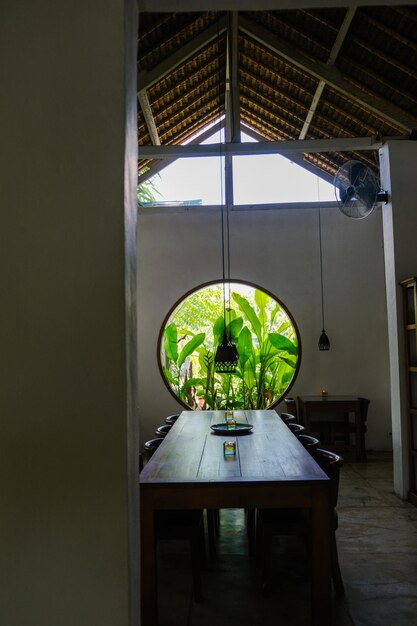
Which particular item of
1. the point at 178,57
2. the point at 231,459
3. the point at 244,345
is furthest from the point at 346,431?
the point at 178,57

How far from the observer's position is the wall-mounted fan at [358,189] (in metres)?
4.66

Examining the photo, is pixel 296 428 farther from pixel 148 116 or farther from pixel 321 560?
pixel 148 116

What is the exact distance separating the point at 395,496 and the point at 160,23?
15.1ft

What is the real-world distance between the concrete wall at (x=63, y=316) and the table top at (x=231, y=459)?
1050mm

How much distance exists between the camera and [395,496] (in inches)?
186

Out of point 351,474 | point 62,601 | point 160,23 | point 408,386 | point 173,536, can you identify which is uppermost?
point 160,23

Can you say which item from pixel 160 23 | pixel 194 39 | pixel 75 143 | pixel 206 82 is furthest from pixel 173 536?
pixel 206 82

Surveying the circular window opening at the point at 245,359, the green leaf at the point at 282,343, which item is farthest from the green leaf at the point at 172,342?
the green leaf at the point at 282,343

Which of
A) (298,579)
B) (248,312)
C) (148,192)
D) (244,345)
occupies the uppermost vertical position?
(148,192)

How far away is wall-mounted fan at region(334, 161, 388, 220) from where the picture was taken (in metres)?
4.66

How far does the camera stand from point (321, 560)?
95.3 inches

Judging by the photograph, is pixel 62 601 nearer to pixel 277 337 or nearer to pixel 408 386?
pixel 408 386

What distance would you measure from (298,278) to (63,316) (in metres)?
5.64

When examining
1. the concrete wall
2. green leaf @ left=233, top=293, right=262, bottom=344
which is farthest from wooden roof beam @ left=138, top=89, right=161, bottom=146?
the concrete wall
